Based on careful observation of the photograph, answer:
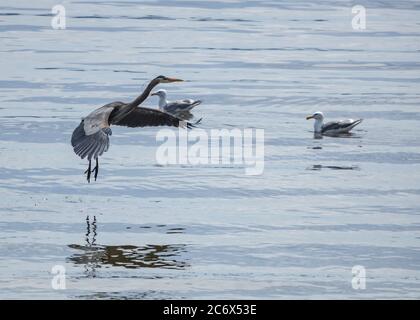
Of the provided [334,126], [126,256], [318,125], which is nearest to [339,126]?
[334,126]

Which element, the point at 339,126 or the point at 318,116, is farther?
the point at 318,116

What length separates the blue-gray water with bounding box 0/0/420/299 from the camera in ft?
44.3

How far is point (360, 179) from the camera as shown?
18.0 m

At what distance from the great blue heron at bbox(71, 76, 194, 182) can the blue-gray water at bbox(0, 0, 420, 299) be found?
2.57ft

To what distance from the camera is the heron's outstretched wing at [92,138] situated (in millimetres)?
15344

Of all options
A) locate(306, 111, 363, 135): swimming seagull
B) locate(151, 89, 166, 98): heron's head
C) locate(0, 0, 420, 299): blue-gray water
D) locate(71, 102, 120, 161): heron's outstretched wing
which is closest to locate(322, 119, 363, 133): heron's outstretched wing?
locate(306, 111, 363, 135): swimming seagull

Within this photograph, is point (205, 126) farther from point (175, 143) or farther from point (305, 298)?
point (305, 298)

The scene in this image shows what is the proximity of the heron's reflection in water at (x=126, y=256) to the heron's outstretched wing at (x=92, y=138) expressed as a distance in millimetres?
1128

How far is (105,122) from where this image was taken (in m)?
16.1

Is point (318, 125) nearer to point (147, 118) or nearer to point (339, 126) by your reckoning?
point (339, 126)

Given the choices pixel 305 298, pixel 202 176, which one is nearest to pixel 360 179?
pixel 202 176

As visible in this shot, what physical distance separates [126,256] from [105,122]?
251 centimetres

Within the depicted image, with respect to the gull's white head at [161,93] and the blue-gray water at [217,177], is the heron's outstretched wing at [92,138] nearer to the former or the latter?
the blue-gray water at [217,177]

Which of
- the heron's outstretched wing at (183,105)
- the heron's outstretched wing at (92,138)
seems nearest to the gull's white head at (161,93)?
the heron's outstretched wing at (183,105)
